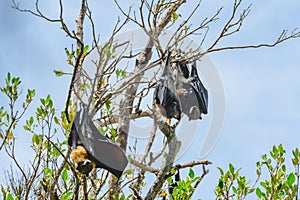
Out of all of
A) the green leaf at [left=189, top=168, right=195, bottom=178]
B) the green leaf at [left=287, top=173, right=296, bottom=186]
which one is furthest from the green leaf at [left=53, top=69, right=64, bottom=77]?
the green leaf at [left=287, top=173, right=296, bottom=186]

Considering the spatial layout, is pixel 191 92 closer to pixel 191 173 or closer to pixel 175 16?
pixel 191 173

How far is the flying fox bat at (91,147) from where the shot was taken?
282 centimetres

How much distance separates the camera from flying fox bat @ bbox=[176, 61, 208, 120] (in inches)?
134

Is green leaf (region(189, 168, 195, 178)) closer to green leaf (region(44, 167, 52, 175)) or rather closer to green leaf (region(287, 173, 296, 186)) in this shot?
green leaf (region(287, 173, 296, 186))

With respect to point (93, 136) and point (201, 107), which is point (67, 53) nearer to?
point (93, 136)

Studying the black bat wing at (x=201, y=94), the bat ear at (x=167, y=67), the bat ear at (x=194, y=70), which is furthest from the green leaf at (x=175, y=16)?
the bat ear at (x=167, y=67)

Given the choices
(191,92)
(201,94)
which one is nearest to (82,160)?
(191,92)

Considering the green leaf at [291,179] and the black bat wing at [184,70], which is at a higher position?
the black bat wing at [184,70]

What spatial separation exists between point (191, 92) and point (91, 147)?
1.05 meters

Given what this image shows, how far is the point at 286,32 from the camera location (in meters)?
4.14

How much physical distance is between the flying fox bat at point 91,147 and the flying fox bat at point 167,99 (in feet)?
1.31

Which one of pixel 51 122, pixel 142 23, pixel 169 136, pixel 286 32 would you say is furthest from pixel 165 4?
pixel 169 136

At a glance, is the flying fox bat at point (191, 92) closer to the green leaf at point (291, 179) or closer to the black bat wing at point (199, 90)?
the black bat wing at point (199, 90)

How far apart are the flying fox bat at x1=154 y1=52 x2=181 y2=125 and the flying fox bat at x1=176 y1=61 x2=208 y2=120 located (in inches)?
6.7
